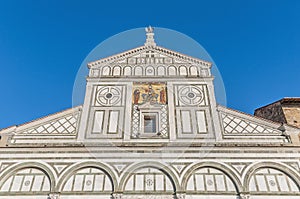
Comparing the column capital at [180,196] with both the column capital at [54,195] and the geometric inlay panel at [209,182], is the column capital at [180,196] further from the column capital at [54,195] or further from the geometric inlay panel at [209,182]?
the column capital at [54,195]

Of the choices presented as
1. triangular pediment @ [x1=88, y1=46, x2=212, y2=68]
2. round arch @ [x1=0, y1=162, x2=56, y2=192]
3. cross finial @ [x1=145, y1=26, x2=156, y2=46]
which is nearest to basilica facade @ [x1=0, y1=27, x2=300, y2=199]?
round arch @ [x1=0, y1=162, x2=56, y2=192]

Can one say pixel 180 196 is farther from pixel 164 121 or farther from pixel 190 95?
pixel 190 95

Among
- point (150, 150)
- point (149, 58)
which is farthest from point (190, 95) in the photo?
point (150, 150)

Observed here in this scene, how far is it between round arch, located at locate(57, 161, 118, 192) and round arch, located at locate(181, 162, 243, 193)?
2112mm

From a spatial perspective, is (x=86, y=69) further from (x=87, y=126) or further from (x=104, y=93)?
(x=87, y=126)

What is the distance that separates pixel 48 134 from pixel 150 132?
11.4 ft

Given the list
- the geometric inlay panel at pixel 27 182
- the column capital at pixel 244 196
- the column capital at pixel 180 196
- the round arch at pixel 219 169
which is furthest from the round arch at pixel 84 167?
the column capital at pixel 244 196

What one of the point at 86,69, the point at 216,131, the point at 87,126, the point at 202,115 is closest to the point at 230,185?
the point at 216,131

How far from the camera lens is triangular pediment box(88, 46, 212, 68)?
1264cm

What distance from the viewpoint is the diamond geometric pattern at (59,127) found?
10.4 metres

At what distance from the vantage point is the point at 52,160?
955 cm

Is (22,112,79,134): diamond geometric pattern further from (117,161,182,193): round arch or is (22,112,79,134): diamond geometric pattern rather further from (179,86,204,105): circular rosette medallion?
(179,86,204,105): circular rosette medallion

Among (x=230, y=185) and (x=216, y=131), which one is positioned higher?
(x=216, y=131)

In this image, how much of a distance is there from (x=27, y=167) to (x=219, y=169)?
600 centimetres
